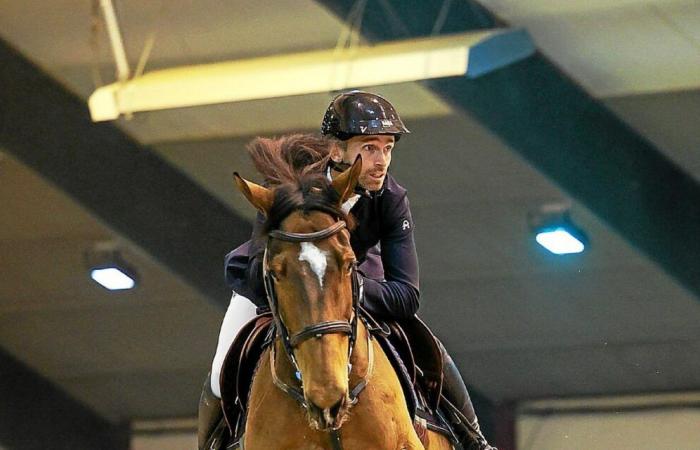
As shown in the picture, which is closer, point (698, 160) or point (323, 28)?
point (323, 28)

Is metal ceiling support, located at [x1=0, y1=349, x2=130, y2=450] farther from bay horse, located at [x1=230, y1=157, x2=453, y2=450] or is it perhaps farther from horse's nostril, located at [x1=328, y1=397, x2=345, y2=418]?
horse's nostril, located at [x1=328, y1=397, x2=345, y2=418]

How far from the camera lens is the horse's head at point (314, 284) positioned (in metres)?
3.33

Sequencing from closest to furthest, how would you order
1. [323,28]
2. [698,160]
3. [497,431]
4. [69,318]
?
[323,28] → [698,160] → [497,431] → [69,318]

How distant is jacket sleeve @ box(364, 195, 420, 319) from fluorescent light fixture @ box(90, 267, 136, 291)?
7.99 meters

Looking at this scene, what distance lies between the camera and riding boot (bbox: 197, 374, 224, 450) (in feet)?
14.1

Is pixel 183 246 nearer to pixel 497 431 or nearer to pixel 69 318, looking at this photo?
pixel 69 318

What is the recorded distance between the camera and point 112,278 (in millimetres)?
12047

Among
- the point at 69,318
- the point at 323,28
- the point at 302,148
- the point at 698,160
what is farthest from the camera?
the point at 69,318

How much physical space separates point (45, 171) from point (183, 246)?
44.8 inches

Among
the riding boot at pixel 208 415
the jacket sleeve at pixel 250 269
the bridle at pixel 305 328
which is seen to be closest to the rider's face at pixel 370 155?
the jacket sleeve at pixel 250 269

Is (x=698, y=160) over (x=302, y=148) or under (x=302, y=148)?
over

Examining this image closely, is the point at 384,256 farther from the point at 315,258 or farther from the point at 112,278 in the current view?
the point at 112,278

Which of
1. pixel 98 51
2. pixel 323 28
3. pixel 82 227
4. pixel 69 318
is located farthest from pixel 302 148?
pixel 69 318

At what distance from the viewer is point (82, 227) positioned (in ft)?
38.5
